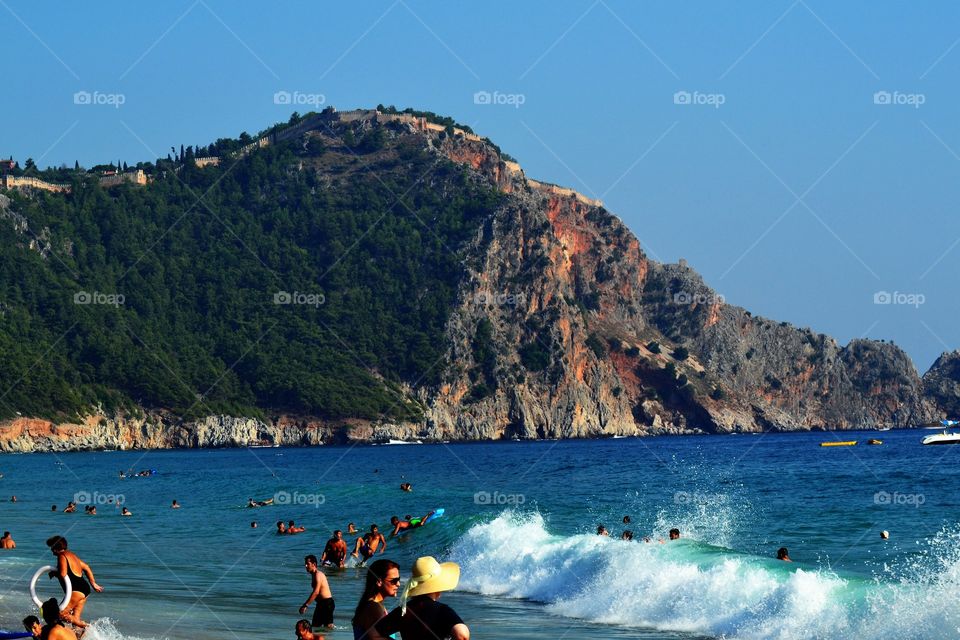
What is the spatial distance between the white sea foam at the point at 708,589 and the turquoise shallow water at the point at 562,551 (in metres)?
0.06

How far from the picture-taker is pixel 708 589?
27266 millimetres

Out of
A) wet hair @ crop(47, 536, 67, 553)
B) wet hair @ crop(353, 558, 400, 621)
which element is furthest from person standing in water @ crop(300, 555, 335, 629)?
wet hair @ crop(353, 558, 400, 621)

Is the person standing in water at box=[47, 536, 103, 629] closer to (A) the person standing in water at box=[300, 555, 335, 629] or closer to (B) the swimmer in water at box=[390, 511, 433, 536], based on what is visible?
(A) the person standing in water at box=[300, 555, 335, 629]

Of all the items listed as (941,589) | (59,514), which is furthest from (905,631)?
(59,514)

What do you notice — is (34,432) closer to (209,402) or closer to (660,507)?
(209,402)

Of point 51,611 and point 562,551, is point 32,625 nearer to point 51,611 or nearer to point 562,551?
point 51,611

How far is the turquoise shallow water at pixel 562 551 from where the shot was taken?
24.8 meters

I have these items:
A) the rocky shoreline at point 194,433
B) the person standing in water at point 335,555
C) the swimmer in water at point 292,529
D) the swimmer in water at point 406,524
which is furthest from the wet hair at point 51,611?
the rocky shoreline at point 194,433

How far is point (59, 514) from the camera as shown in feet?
187

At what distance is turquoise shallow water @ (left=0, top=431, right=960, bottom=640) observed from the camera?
24.8 meters

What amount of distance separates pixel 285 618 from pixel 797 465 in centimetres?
7501

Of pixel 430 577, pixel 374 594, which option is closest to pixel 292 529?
pixel 374 594

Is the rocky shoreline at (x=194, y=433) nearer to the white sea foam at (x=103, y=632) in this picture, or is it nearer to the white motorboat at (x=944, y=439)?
the white motorboat at (x=944, y=439)

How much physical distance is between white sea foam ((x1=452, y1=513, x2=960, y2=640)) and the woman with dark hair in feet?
42.3
